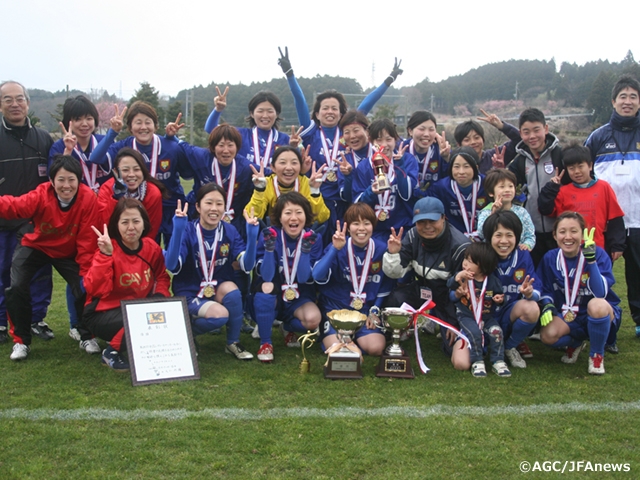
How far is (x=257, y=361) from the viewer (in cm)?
483

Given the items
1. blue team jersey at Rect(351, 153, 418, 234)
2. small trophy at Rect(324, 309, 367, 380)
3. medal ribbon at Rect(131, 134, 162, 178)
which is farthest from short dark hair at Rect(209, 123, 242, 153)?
small trophy at Rect(324, 309, 367, 380)

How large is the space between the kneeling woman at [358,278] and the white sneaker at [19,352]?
2.54 m

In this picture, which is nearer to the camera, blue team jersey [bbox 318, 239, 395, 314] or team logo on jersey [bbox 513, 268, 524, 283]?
team logo on jersey [bbox 513, 268, 524, 283]

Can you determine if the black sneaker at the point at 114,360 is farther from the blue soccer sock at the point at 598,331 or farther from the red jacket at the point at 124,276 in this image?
the blue soccer sock at the point at 598,331

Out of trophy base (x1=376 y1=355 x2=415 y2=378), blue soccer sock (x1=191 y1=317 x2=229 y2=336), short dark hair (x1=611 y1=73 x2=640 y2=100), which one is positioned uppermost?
short dark hair (x1=611 y1=73 x2=640 y2=100)

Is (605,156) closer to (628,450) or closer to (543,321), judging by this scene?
(543,321)

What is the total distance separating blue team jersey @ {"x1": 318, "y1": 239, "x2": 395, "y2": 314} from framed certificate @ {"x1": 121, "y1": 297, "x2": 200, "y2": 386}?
1303 millimetres

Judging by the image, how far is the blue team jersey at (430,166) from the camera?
5.93 meters

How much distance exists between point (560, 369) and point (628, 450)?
1503mm

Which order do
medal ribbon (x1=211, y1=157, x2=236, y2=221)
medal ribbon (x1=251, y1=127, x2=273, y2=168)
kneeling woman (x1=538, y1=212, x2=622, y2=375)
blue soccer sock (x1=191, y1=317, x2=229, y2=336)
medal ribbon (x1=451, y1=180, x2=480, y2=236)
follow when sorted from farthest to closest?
medal ribbon (x1=251, y1=127, x2=273, y2=168), medal ribbon (x1=211, y1=157, x2=236, y2=221), medal ribbon (x1=451, y1=180, x2=480, y2=236), blue soccer sock (x1=191, y1=317, x2=229, y2=336), kneeling woman (x1=538, y1=212, x2=622, y2=375)

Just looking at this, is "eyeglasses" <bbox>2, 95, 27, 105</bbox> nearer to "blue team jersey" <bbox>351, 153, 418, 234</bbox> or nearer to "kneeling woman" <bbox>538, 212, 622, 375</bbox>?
"blue team jersey" <bbox>351, 153, 418, 234</bbox>

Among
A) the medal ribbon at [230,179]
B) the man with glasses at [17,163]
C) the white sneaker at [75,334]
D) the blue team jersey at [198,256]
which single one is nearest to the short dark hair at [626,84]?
the medal ribbon at [230,179]

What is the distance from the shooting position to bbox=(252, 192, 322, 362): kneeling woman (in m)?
4.90

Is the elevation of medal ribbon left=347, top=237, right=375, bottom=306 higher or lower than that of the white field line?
higher
